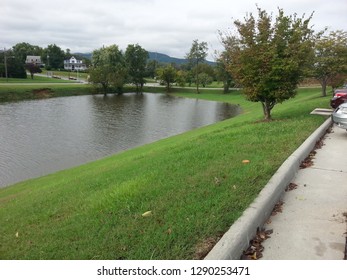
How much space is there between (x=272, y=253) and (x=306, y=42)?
9.95 m

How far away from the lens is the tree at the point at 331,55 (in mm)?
22844

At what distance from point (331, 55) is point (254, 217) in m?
23.8

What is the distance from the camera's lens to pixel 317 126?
9789 mm

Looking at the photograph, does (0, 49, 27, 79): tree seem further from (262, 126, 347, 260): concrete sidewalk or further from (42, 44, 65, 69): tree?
(262, 126, 347, 260): concrete sidewalk

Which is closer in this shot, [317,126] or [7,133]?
[317,126]

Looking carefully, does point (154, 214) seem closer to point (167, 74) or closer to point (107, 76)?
point (107, 76)

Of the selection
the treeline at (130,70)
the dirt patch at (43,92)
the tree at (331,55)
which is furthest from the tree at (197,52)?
the tree at (331,55)

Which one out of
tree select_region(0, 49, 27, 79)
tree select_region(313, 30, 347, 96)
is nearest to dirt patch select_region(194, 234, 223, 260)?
tree select_region(313, 30, 347, 96)

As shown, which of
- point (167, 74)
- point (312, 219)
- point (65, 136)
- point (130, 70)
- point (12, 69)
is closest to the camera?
point (312, 219)

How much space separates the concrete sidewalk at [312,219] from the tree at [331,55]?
19.5 meters

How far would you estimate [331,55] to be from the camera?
23594 mm

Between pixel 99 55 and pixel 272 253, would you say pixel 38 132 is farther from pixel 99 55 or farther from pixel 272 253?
pixel 99 55

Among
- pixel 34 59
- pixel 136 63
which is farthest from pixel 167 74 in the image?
pixel 34 59

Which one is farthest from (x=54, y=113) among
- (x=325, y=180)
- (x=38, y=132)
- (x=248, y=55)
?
(x=325, y=180)
